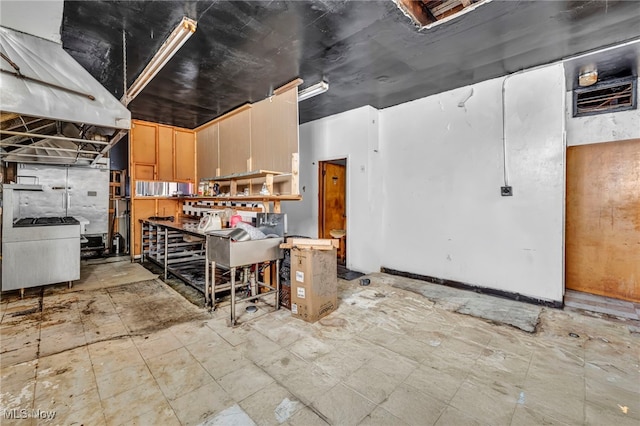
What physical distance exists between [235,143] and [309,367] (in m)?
3.94

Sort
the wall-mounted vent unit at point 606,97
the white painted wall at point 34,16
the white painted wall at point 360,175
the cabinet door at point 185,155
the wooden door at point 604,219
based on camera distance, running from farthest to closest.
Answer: the cabinet door at point 185,155
the white painted wall at point 360,175
the wooden door at point 604,219
the wall-mounted vent unit at point 606,97
the white painted wall at point 34,16

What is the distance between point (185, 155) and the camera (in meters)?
6.24

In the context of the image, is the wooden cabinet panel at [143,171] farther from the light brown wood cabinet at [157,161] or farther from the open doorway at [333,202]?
the open doorway at [333,202]

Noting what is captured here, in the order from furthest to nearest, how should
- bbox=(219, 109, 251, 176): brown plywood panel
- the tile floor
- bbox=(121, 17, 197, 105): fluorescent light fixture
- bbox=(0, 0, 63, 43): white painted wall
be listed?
bbox=(219, 109, 251, 176): brown plywood panel
bbox=(121, 17, 197, 105): fluorescent light fixture
bbox=(0, 0, 63, 43): white painted wall
the tile floor

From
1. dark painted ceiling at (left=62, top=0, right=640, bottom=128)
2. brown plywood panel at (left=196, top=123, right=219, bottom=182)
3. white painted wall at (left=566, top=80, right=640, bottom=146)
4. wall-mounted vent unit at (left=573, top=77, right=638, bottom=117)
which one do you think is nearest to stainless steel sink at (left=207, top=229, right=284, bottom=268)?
dark painted ceiling at (left=62, top=0, right=640, bottom=128)

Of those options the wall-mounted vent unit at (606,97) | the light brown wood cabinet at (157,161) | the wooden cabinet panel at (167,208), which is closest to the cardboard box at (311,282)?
the wall-mounted vent unit at (606,97)

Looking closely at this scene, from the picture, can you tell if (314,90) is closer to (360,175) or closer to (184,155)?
(360,175)

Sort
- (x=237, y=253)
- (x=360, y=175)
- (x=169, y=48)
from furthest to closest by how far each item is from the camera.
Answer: (x=360, y=175) < (x=237, y=253) < (x=169, y=48)

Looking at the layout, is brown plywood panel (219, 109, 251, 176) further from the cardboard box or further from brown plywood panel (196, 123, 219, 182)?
the cardboard box

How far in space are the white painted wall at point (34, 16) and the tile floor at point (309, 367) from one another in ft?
9.03

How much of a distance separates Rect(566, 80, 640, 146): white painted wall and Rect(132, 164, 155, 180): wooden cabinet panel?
7.23 metres

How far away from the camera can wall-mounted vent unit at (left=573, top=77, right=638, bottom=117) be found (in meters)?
3.32

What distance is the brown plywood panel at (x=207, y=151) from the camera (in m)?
5.59

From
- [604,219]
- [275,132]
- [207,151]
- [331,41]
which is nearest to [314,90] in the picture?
[275,132]
